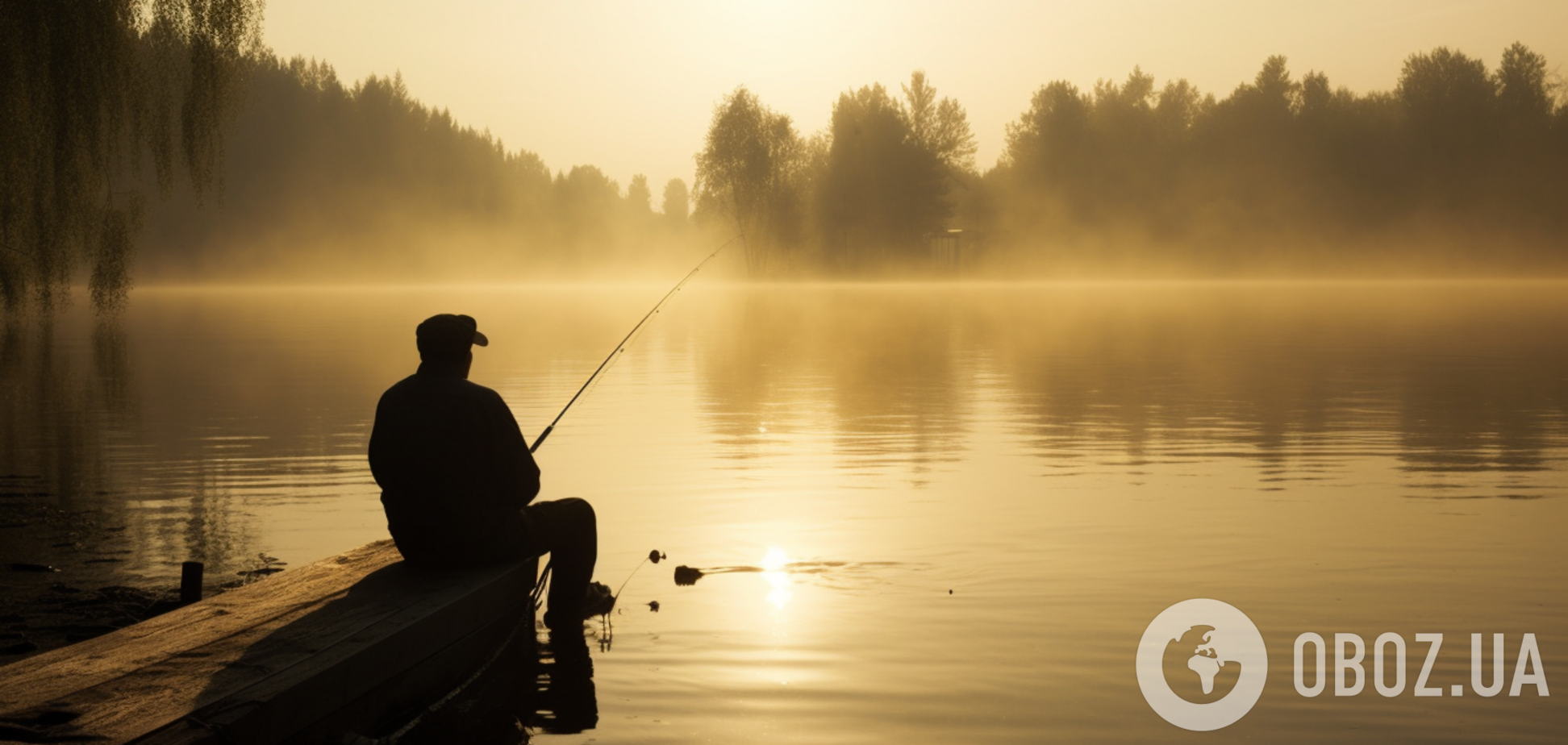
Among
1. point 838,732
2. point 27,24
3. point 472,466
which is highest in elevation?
point 27,24

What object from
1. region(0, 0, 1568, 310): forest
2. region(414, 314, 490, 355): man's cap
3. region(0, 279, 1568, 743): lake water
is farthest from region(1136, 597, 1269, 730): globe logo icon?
region(0, 0, 1568, 310): forest

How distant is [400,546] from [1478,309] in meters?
51.4

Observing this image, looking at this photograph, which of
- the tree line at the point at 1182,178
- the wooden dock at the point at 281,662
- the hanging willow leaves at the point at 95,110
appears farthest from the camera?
the tree line at the point at 1182,178

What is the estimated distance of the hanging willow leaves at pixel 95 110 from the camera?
1463 cm

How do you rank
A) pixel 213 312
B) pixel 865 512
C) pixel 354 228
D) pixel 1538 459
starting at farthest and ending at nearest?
pixel 354 228 → pixel 213 312 → pixel 1538 459 → pixel 865 512

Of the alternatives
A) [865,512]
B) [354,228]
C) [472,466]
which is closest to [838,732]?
[472,466]

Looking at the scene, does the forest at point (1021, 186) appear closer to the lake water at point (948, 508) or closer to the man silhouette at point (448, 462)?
the lake water at point (948, 508)

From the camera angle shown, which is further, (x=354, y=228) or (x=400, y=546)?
(x=354, y=228)

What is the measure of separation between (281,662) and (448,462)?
1619 mm

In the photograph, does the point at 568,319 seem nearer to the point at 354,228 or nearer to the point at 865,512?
the point at 865,512

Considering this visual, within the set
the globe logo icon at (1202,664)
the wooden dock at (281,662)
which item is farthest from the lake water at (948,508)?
the wooden dock at (281,662)

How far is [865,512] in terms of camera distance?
37.1ft

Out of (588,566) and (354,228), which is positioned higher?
(354,228)

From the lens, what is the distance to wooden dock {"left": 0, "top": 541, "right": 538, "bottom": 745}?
173 inches
